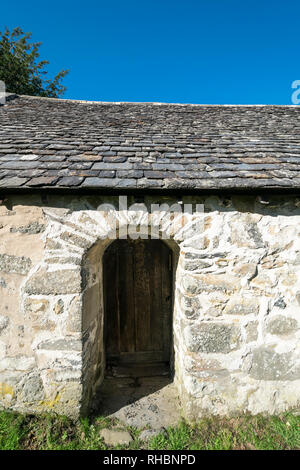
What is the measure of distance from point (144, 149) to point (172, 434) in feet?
11.1

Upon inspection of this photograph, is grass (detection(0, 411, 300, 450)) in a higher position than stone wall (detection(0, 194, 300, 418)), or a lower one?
lower

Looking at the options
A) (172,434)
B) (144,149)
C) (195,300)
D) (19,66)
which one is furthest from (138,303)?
(19,66)

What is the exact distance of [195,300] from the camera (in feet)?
8.00

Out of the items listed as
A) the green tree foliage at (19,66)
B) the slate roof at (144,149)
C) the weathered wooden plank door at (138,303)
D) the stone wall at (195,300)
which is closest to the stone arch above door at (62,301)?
the stone wall at (195,300)

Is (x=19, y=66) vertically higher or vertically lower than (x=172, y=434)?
higher

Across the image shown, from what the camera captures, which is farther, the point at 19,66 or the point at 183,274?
the point at 19,66

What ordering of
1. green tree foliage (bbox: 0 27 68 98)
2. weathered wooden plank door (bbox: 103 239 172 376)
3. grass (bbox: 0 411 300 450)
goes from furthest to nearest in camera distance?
green tree foliage (bbox: 0 27 68 98)
weathered wooden plank door (bbox: 103 239 172 376)
grass (bbox: 0 411 300 450)

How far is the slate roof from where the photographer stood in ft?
7.67

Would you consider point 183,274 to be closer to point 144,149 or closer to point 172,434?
point 172,434

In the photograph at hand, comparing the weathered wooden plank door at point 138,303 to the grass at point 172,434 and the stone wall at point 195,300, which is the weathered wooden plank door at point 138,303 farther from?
the grass at point 172,434

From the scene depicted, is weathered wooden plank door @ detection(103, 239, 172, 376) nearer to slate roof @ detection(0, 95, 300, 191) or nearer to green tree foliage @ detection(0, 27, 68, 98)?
slate roof @ detection(0, 95, 300, 191)

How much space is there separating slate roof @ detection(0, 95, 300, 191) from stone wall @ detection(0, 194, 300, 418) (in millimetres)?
216

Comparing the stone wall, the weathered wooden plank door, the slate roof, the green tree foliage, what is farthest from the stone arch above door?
the green tree foliage

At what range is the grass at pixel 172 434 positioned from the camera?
6.95 feet
